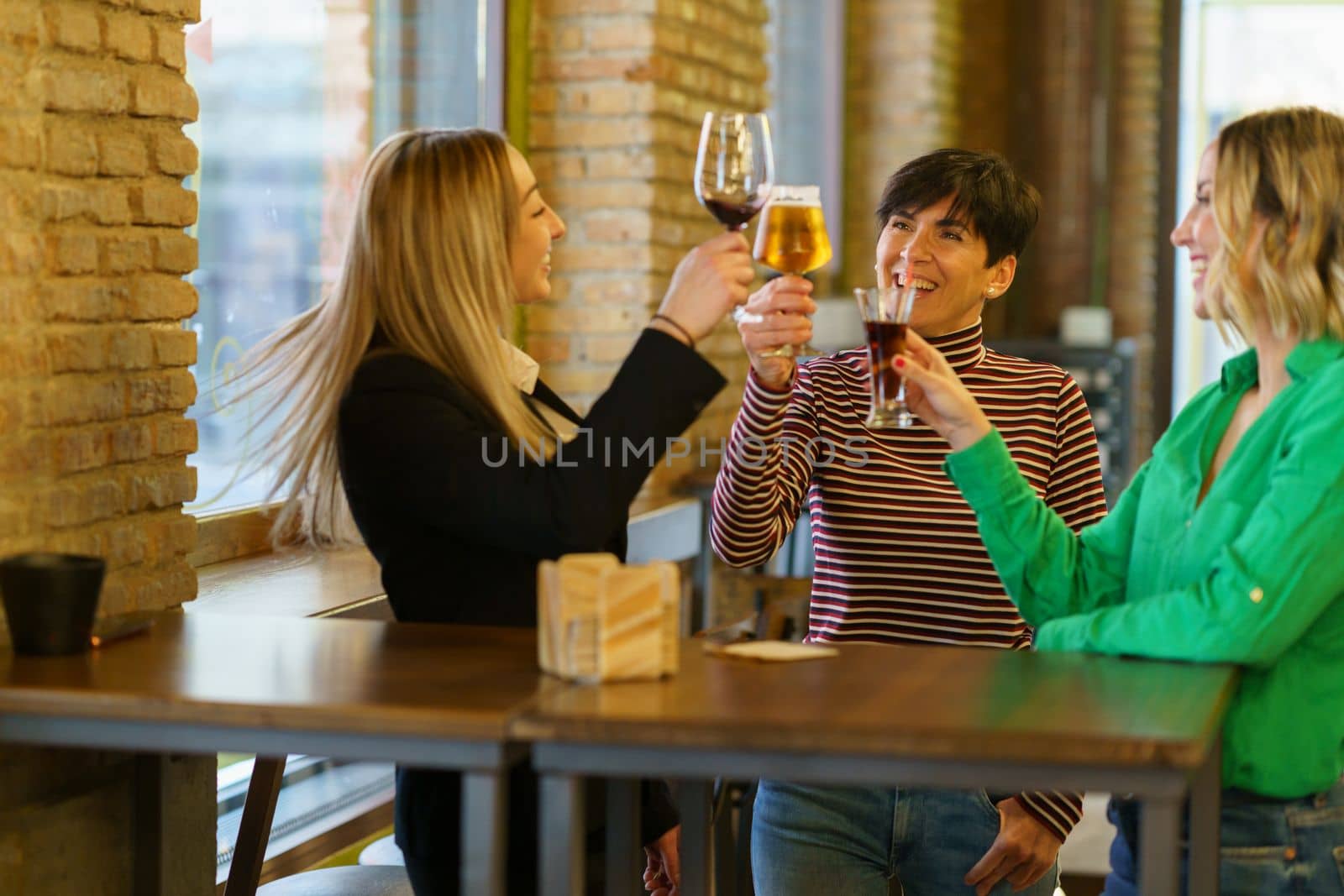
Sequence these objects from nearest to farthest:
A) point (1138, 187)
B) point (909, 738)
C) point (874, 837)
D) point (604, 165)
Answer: point (909, 738), point (874, 837), point (604, 165), point (1138, 187)

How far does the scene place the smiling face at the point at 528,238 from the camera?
6.50 feet

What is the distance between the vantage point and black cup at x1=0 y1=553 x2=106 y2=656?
174 cm

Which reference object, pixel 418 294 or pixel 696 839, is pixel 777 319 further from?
pixel 696 839

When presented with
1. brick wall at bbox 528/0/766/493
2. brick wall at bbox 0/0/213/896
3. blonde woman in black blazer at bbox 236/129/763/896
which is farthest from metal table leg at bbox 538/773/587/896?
brick wall at bbox 528/0/766/493

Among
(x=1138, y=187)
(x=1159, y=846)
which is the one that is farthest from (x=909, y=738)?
(x=1138, y=187)

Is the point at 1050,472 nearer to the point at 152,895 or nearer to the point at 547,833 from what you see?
the point at 547,833

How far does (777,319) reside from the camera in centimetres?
191

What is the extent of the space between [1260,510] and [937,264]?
688mm

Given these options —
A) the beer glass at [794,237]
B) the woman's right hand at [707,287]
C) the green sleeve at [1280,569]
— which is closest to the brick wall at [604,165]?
the beer glass at [794,237]

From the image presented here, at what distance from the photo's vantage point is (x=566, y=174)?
13.9ft

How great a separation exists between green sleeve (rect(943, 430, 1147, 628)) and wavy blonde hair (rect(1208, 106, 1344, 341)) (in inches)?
10.4

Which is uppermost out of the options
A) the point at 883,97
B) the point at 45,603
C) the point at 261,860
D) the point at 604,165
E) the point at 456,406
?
the point at 883,97

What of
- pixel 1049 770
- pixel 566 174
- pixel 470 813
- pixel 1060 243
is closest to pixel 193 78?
pixel 566 174

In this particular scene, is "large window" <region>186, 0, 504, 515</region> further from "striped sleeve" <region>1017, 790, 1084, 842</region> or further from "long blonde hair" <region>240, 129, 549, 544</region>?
"striped sleeve" <region>1017, 790, 1084, 842</region>
